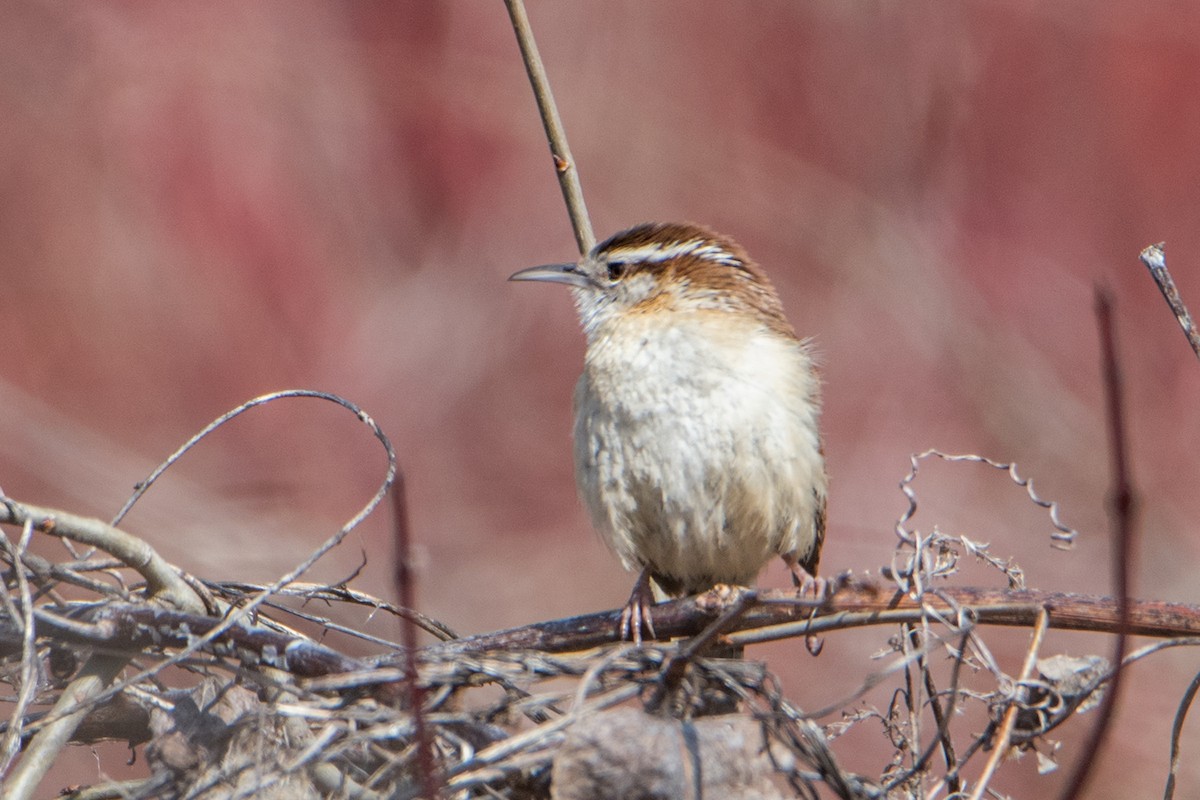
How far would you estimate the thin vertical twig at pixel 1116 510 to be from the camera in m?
1.47

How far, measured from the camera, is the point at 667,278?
468cm

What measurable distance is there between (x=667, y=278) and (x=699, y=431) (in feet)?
2.44

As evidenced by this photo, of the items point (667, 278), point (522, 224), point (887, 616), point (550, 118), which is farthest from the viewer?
point (522, 224)

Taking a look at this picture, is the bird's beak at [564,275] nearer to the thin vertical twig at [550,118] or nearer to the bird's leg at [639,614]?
the thin vertical twig at [550,118]

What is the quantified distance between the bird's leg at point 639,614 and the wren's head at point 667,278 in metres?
0.82

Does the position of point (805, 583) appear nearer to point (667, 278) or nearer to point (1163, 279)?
point (667, 278)

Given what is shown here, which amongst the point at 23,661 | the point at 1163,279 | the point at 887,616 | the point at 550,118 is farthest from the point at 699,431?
the point at 23,661

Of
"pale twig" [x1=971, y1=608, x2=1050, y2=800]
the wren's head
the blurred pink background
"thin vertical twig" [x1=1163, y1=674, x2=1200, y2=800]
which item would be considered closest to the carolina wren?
the wren's head

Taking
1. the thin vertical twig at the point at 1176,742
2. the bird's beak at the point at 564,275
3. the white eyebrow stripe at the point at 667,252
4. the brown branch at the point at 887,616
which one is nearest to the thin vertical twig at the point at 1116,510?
the brown branch at the point at 887,616

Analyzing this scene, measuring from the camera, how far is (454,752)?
247 centimetres

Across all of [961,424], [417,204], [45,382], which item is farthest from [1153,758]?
[45,382]

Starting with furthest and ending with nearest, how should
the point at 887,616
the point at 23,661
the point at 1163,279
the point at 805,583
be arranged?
the point at 805,583 < the point at 887,616 < the point at 1163,279 < the point at 23,661

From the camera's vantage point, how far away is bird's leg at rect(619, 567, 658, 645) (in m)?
3.46

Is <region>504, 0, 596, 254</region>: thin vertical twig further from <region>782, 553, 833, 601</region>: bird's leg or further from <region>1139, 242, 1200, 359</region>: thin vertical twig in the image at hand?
<region>1139, 242, 1200, 359</region>: thin vertical twig
